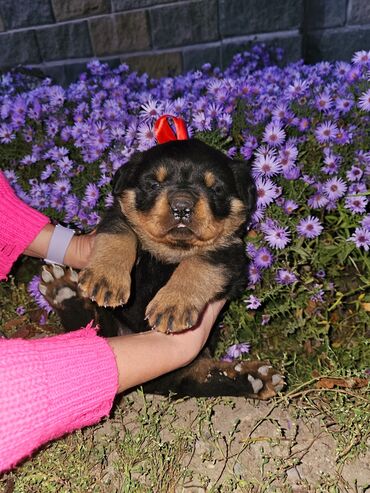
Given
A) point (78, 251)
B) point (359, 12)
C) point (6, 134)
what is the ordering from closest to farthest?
point (78, 251) < point (6, 134) < point (359, 12)

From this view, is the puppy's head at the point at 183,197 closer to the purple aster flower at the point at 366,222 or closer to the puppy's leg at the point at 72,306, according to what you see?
the puppy's leg at the point at 72,306

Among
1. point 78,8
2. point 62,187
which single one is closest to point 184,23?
point 78,8

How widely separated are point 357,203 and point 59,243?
1.64m

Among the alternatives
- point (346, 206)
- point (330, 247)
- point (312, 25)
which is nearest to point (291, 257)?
point (330, 247)

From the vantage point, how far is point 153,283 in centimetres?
262

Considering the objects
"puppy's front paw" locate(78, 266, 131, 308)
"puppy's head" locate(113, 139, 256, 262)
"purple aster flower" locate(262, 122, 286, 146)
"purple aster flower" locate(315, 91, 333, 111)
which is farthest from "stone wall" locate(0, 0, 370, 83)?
"puppy's front paw" locate(78, 266, 131, 308)

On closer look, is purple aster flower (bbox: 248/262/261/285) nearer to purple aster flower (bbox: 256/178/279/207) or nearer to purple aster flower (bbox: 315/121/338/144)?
purple aster flower (bbox: 256/178/279/207)

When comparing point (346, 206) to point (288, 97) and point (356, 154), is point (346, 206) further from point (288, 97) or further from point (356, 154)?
point (288, 97)

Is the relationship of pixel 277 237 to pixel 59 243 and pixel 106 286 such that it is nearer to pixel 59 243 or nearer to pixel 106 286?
pixel 106 286

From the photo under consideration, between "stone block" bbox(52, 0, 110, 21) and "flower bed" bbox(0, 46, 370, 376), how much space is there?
255cm

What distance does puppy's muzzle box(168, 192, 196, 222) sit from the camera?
2.19 metres

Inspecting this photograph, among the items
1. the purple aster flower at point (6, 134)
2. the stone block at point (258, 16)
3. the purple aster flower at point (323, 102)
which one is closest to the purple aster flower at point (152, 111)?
the purple aster flower at point (323, 102)

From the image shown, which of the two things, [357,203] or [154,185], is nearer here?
[154,185]

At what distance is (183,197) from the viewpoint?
2201 millimetres
